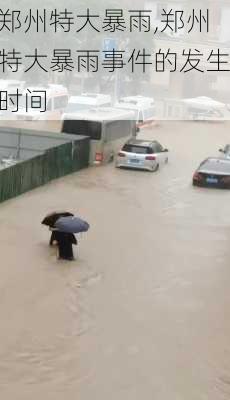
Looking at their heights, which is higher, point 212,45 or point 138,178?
point 212,45

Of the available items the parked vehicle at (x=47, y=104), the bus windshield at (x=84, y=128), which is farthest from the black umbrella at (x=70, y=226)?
the parked vehicle at (x=47, y=104)

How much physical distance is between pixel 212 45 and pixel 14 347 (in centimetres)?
3119

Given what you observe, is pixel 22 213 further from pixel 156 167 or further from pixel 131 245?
pixel 156 167

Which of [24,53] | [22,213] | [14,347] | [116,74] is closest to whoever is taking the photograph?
[14,347]

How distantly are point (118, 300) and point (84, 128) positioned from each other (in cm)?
1396

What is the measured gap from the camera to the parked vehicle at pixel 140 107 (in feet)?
121

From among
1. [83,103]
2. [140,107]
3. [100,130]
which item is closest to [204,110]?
[140,107]

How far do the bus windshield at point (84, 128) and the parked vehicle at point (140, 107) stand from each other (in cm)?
863

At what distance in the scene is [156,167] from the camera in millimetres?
27125

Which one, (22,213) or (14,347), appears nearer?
(14,347)

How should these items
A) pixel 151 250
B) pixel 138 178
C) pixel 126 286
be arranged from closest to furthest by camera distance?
1. pixel 126 286
2. pixel 151 250
3. pixel 138 178

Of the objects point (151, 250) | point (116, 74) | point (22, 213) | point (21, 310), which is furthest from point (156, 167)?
point (116, 74)

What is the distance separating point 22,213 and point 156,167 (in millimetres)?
8434

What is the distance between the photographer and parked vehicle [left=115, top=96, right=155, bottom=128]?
36.8 meters
